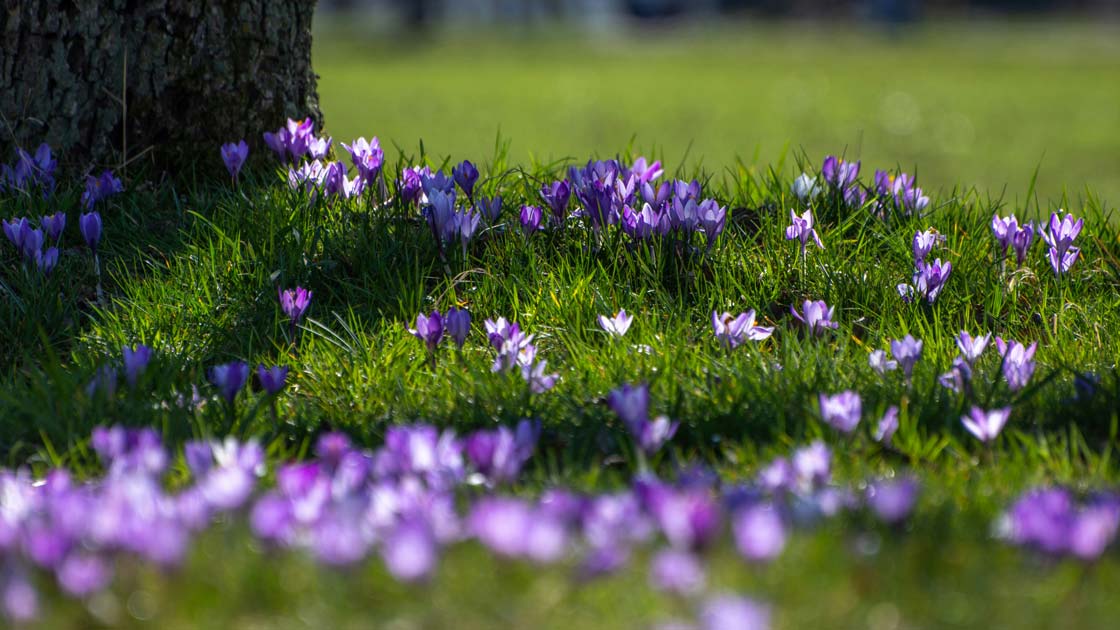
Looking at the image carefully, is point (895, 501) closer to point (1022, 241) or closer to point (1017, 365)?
point (1017, 365)

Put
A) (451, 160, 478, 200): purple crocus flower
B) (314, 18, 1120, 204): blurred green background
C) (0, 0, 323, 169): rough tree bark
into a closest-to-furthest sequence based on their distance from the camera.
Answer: (451, 160, 478, 200): purple crocus flower
(0, 0, 323, 169): rough tree bark
(314, 18, 1120, 204): blurred green background

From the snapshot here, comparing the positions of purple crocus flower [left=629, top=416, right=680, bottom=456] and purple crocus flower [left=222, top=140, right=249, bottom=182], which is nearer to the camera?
purple crocus flower [left=629, top=416, right=680, bottom=456]

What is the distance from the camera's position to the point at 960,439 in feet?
8.36

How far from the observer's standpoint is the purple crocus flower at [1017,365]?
2695 mm

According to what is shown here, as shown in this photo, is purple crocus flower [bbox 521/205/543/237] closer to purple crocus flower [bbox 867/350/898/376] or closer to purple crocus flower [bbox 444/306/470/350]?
purple crocus flower [bbox 444/306/470/350]

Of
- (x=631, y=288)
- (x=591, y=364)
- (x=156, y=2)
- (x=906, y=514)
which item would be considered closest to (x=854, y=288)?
(x=631, y=288)

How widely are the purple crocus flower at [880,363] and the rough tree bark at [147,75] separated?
89.6 inches

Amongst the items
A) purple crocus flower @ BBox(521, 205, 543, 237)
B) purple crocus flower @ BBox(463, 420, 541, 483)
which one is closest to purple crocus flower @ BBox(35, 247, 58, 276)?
purple crocus flower @ BBox(521, 205, 543, 237)

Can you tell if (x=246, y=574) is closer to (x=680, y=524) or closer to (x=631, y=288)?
(x=680, y=524)

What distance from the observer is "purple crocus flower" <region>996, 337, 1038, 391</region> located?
2695 mm

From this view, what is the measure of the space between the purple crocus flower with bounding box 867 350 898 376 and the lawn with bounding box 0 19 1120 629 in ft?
0.09

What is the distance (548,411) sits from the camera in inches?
106

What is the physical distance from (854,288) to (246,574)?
6.65 feet

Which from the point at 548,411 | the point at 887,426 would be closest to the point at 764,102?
the point at 548,411
